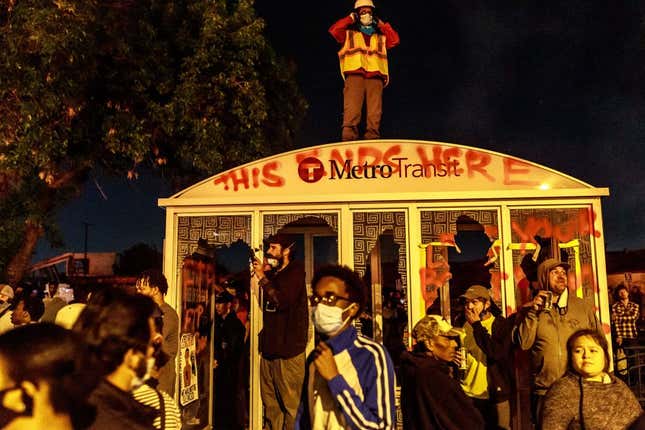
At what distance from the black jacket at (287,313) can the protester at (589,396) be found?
2.95 meters

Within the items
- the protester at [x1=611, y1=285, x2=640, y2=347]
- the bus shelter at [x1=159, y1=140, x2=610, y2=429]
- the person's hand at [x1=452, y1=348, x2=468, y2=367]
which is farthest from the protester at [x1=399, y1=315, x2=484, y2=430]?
the protester at [x1=611, y1=285, x2=640, y2=347]

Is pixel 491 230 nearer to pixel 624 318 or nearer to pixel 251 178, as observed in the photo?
pixel 251 178

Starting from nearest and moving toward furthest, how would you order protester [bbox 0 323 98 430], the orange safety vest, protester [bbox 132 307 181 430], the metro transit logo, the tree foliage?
protester [bbox 0 323 98 430] < protester [bbox 132 307 181 430] < the metro transit logo < the orange safety vest < the tree foliage

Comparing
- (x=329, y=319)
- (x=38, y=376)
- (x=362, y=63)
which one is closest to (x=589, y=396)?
(x=329, y=319)

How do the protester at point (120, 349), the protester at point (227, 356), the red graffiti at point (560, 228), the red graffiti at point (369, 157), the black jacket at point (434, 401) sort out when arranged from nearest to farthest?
1. the protester at point (120, 349)
2. the black jacket at point (434, 401)
3. the red graffiti at point (560, 228)
4. the red graffiti at point (369, 157)
5. the protester at point (227, 356)

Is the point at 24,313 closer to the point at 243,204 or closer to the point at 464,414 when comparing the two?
the point at 243,204

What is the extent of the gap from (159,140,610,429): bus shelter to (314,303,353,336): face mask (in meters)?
3.69

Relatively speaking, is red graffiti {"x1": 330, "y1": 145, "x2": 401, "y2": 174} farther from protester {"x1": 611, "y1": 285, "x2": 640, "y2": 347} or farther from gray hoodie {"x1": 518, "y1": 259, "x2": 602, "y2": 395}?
protester {"x1": 611, "y1": 285, "x2": 640, "y2": 347}

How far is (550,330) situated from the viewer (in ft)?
16.7

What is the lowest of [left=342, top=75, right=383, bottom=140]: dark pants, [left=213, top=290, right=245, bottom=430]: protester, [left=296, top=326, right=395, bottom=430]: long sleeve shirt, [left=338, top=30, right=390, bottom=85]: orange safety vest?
[left=213, top=290, right=245, bottom=430]: protester

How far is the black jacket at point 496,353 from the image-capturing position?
545 cm

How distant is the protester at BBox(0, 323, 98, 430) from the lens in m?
1.80

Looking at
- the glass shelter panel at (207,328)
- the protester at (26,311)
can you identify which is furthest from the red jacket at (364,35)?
the protester at (26,311)

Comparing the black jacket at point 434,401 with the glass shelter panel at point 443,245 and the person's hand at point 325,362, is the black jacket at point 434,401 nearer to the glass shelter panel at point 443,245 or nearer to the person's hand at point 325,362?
the person's hand at point 325,362
